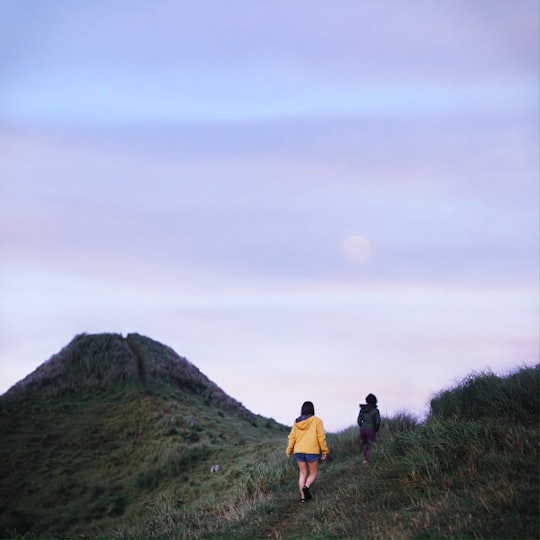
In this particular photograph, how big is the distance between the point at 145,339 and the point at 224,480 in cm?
1914

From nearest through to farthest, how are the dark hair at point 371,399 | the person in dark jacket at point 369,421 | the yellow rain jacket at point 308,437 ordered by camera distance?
the yellow rain jacket at point 308,437 → the person in dark jacket at point 369,421 → the dark hair at point 371,399

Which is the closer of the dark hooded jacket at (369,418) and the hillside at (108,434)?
the dark hooded jacket at (369,418)

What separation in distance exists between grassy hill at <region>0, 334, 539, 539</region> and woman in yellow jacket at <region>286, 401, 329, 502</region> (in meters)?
0.57

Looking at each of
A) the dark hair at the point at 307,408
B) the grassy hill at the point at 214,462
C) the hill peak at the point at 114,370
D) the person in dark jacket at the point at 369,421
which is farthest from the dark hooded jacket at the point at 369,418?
the hill peak at the point at 114,370

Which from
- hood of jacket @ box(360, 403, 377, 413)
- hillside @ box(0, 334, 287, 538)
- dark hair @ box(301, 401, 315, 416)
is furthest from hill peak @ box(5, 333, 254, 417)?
dark hair @ box(301, 401, 315, 416)

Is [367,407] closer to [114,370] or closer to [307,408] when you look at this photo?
[307,408]

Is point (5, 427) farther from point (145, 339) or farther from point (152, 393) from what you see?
point (145, 339)

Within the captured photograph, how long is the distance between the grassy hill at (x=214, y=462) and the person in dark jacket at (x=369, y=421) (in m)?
0.53

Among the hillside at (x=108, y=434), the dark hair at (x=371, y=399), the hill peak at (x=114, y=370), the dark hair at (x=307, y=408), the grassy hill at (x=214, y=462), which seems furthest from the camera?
the hill peak at (x=114, y=370)

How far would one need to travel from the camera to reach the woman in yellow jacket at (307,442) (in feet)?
51.2

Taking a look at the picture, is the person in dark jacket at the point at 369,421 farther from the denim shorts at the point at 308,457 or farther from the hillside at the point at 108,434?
the hillside at the point at 108,434

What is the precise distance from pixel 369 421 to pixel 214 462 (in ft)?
31.4

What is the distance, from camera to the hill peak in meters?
35.9

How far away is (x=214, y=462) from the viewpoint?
26109mm
